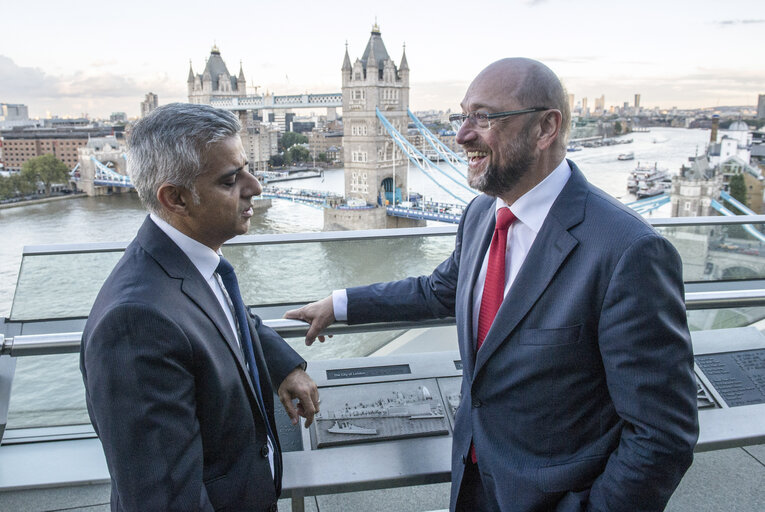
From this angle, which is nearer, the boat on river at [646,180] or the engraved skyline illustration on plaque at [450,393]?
the engraved skyline illustration on plaque at [450,393]

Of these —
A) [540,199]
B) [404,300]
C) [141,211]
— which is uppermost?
[540,199]

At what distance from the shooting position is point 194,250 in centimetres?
80

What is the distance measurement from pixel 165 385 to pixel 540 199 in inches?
22.5

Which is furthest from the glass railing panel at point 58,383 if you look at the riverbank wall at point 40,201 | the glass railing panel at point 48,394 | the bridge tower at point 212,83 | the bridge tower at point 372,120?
the bridge tower at point 212,83

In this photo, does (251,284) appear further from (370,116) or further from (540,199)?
(370,116)

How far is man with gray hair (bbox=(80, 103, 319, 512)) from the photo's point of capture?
660mm

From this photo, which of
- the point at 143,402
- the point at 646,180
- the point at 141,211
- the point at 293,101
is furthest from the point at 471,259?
the point at 293,101

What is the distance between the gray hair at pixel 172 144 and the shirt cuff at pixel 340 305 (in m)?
0.46

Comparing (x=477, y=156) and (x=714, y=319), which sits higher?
(x=477, y=156)

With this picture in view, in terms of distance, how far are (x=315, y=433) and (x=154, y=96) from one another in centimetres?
3208

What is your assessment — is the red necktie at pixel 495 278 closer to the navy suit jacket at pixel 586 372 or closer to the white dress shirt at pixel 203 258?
the navy suit jacket at pixel 586 372

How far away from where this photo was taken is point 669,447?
73 centimetres

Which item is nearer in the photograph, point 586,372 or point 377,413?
point 586,372

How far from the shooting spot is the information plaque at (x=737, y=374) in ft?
4.31
